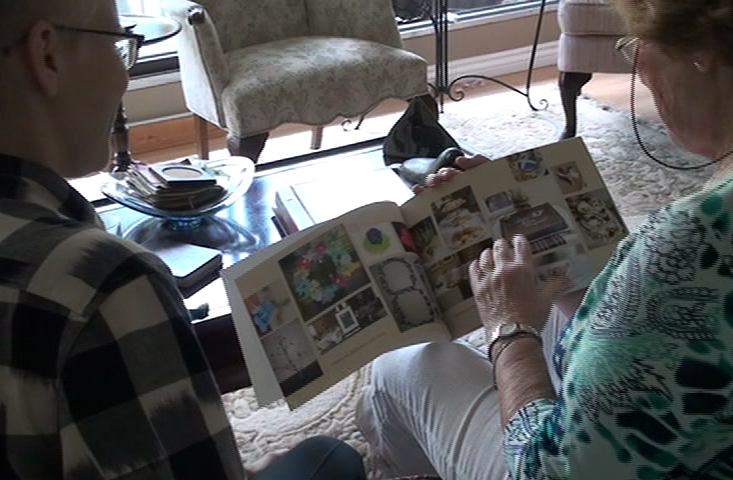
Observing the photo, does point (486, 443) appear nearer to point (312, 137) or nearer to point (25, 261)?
point (25, 261)

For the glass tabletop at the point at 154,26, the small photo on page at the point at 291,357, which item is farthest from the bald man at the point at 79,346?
the glass tabletop at the point at 154,26

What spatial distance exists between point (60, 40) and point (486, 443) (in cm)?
68

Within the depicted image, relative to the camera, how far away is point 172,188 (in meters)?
1.64

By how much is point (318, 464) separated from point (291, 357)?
139 millimetres

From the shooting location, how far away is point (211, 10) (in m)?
2.77

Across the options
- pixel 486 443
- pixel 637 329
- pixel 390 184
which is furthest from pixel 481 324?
pixel 390 184

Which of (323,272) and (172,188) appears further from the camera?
(172,188)

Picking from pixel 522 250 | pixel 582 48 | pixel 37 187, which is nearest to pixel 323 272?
pixel 522 250

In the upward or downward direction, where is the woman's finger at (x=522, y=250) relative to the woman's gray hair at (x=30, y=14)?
downward

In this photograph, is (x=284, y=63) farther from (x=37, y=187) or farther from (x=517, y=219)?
(x=37, y=187)

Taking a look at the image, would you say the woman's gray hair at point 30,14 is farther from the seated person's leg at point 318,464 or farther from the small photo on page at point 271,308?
the seated person's leg at point 318,464

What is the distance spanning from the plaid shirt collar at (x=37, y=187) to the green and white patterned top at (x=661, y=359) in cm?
45

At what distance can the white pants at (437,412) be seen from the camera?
1.08 meters

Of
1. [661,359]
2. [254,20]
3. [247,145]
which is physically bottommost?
[247,145]
